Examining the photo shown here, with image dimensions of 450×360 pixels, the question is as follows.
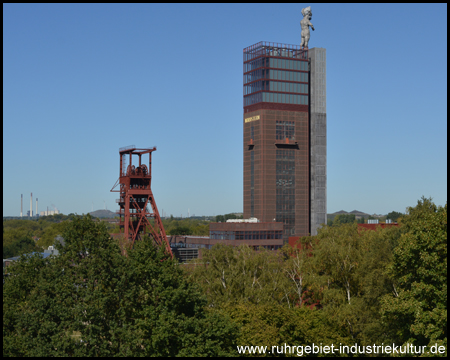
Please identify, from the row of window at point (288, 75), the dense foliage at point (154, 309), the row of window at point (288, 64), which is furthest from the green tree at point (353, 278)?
the row of window at point (288, 64)

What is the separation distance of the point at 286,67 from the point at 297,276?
104m

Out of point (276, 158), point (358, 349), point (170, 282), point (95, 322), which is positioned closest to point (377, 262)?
point (358, 349)

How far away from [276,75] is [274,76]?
705 mm

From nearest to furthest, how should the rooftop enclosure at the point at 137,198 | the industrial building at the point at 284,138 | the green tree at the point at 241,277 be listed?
the green tree at the point at 241,277 < the rooftop enclosure at the point at 137,198 < the industrial building at the point at 284,138

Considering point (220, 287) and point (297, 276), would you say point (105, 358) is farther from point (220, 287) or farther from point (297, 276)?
point (297, 276)

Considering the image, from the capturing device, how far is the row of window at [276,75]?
173 meters

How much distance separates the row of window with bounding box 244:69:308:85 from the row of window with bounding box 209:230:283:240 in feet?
169

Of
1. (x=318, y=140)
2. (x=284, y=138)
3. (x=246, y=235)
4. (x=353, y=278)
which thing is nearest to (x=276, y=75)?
(x=284, y=138)

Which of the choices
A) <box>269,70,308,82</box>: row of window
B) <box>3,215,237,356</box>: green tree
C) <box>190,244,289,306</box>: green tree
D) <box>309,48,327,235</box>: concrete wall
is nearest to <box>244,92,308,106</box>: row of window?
<box>269,70,308,82</box>: row of window

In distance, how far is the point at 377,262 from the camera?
64938mm

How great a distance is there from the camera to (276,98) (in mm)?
174625

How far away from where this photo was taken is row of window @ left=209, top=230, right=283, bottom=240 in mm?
141625

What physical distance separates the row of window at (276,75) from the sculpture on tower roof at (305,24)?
12.9 m

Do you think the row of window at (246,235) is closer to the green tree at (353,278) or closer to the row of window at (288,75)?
the green tree at (353,278)
